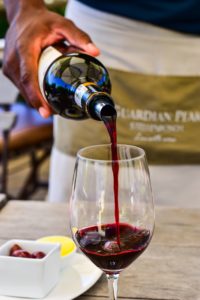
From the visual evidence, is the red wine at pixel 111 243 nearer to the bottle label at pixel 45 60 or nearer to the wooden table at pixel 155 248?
the wooden table at pixel 155 248

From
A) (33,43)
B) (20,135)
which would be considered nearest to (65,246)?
(33,43)

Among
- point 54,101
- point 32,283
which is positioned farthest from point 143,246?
point 54,101

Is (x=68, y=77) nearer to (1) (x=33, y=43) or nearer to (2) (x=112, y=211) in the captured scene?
(1) (x=33, y=43)

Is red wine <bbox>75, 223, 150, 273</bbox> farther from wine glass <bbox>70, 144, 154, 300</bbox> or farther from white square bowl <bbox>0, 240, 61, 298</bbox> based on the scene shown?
white square bowl <bbox>0, 240, 61, 298</bbox>

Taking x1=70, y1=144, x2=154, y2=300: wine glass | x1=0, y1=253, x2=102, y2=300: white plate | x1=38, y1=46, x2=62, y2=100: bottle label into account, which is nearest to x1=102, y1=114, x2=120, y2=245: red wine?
x1=70, y1=144, x2=154, y2=300: wine glass

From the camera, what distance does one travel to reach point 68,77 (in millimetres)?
931

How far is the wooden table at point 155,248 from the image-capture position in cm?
83

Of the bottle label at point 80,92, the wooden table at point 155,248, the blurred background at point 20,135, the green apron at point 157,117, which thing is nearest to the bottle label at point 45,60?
the bottle label at point 80,92

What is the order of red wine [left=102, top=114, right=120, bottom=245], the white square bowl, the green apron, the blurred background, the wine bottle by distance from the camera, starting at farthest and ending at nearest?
the blurred background → the green apron → the wine bottle → the white square bowl → red wine [left=102, top=114, right=120, bottom=245]

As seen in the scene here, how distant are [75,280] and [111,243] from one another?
159mm

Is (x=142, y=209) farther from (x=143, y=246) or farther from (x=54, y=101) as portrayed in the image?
(x=54, y=101)

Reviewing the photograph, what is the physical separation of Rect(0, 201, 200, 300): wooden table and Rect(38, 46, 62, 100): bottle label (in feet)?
0.76

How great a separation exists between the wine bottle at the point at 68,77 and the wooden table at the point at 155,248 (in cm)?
20

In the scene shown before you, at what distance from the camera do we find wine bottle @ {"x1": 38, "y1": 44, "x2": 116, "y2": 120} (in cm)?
92
